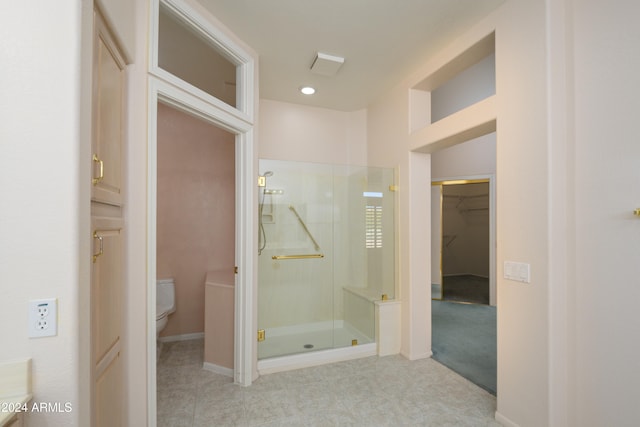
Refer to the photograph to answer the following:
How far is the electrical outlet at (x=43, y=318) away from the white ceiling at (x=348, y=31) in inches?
78.2

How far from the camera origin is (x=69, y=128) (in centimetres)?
95

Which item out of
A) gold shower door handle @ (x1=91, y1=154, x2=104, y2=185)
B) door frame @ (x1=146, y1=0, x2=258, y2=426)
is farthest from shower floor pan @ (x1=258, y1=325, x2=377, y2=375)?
gold shower door handle @ (x1=91, y1=154, x2=104, y2=185)

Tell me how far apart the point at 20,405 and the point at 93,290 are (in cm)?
43

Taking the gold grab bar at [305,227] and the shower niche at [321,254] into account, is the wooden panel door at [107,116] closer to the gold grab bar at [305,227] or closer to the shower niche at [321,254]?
the shower niche at [321,254]

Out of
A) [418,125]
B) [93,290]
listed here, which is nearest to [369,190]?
[418,125]

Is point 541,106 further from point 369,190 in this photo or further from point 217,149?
point 217,149

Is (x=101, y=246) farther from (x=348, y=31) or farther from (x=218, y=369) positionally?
(x=348, y=31)

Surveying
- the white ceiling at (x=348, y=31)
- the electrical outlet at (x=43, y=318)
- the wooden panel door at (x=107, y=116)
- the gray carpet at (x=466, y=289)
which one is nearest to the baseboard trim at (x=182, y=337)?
the wooden panel door at (x=107, y=116)

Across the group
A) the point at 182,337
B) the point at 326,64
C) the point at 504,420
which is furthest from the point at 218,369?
the point at 326,64

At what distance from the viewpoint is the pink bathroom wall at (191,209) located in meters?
3.30

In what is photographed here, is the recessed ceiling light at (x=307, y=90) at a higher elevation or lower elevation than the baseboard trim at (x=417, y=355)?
higher

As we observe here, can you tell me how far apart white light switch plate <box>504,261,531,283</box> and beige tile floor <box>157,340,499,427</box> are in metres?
0.98

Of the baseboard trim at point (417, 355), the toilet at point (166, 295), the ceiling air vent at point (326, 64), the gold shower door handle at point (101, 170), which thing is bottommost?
the baseboard trim at point (417, 355)

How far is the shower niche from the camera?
2805 mm
